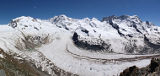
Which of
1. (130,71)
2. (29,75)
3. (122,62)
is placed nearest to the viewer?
(130,71)

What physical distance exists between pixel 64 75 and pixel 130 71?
284 ft

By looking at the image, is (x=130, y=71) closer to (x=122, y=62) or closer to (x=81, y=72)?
(x=81, y=72)

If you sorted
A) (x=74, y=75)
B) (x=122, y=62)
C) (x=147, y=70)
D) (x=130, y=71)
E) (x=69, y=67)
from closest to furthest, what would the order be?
(x=147, y=70) < (x=130, y=71) < (x=74, y=75) < (x=69, y=67) < (x=122, y=62)

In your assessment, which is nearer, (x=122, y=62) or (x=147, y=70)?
(x=147, y=70)

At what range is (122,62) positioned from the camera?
18050 cm

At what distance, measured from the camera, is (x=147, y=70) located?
48156 mm

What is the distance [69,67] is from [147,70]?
109054 mm

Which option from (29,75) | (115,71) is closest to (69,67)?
(115,71)

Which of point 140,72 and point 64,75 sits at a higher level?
point 140,72

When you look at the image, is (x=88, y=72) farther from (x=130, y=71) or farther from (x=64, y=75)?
(x=130, y=71)

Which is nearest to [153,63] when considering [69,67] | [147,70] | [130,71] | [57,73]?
[147,70]

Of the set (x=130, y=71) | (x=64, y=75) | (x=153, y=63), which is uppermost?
(x=153, y=63)

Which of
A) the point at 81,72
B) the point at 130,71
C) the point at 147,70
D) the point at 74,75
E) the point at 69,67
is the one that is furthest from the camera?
the point at 69,67

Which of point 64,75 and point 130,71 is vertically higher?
point 130,71
